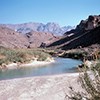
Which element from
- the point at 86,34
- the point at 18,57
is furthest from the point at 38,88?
the point at 86,34

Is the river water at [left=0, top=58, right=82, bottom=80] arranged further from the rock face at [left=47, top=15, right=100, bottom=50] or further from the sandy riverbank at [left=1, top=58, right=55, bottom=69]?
the rock face at [left=47, top=15, right=100, bottom=50]

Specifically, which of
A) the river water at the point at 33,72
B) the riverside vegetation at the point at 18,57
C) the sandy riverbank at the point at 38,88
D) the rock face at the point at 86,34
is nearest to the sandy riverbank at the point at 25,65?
the riverside vegetation at the point at 18,57

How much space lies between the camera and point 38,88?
12328 mm

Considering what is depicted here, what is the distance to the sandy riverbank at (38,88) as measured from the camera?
11609 millimetres

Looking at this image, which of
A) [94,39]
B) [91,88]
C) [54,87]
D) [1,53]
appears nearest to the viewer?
[91,88]

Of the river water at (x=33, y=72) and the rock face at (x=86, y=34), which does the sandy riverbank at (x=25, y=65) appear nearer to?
the river water at (x=33, y=72)

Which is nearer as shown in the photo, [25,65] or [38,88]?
A: [38,88]

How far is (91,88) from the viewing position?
5.29m

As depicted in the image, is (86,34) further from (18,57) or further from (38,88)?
(38,88)

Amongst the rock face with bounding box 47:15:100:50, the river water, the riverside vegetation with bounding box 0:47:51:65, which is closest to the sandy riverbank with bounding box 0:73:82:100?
the river water

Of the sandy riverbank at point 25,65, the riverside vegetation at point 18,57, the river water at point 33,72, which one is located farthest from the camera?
the riverside vegetation at point 18,57

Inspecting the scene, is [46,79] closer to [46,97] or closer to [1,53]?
[46,97]

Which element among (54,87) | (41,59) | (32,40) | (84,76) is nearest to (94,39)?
(41,59)

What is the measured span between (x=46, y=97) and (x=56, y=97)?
15.1 inches
